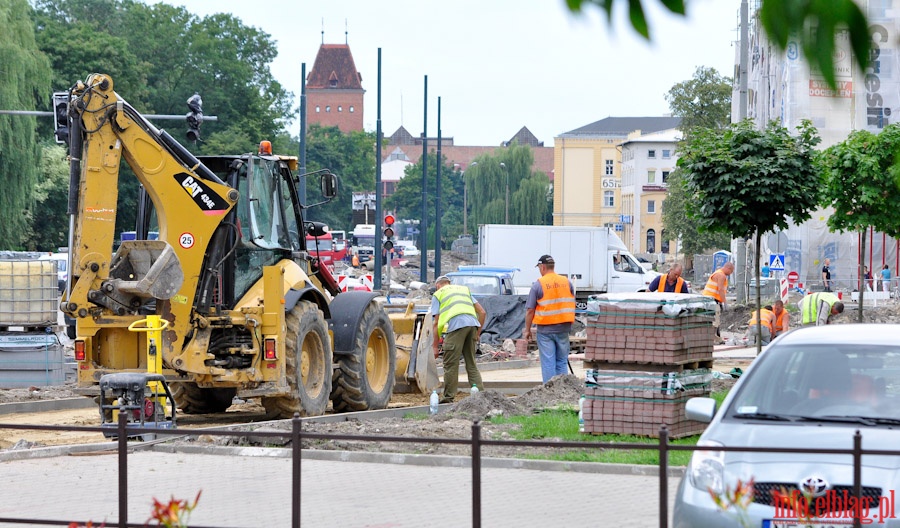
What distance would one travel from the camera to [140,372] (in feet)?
43.2

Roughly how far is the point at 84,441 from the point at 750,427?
A: 7.90 metres

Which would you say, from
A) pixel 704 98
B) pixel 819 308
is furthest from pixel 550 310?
pixel 704 98

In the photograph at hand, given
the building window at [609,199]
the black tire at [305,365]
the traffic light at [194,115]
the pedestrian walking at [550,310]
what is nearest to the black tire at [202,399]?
the black tire at [305,365]

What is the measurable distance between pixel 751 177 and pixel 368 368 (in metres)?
6.59

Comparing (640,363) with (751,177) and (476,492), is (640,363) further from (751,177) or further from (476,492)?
(751,177)

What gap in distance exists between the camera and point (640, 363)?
11.9m

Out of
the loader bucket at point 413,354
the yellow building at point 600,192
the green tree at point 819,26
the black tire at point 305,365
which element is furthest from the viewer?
the yellow building at point 600,192

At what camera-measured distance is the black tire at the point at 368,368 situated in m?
15.4

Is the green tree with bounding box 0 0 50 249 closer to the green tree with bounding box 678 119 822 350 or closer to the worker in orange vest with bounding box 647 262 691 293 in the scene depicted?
the worker in orange vest with bounding box 647 262 691 293

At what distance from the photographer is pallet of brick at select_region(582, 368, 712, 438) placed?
11.8 metres

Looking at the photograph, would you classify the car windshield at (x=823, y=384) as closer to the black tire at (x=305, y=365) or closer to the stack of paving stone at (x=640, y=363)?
the stack of paving stone at (x=640, y=363)

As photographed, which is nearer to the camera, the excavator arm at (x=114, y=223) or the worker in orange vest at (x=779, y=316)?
the excavator arm at (x=114, y=223)

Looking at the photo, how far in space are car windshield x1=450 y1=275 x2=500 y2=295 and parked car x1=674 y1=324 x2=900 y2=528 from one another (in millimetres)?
23217

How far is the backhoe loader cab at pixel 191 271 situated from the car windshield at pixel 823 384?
679cm
